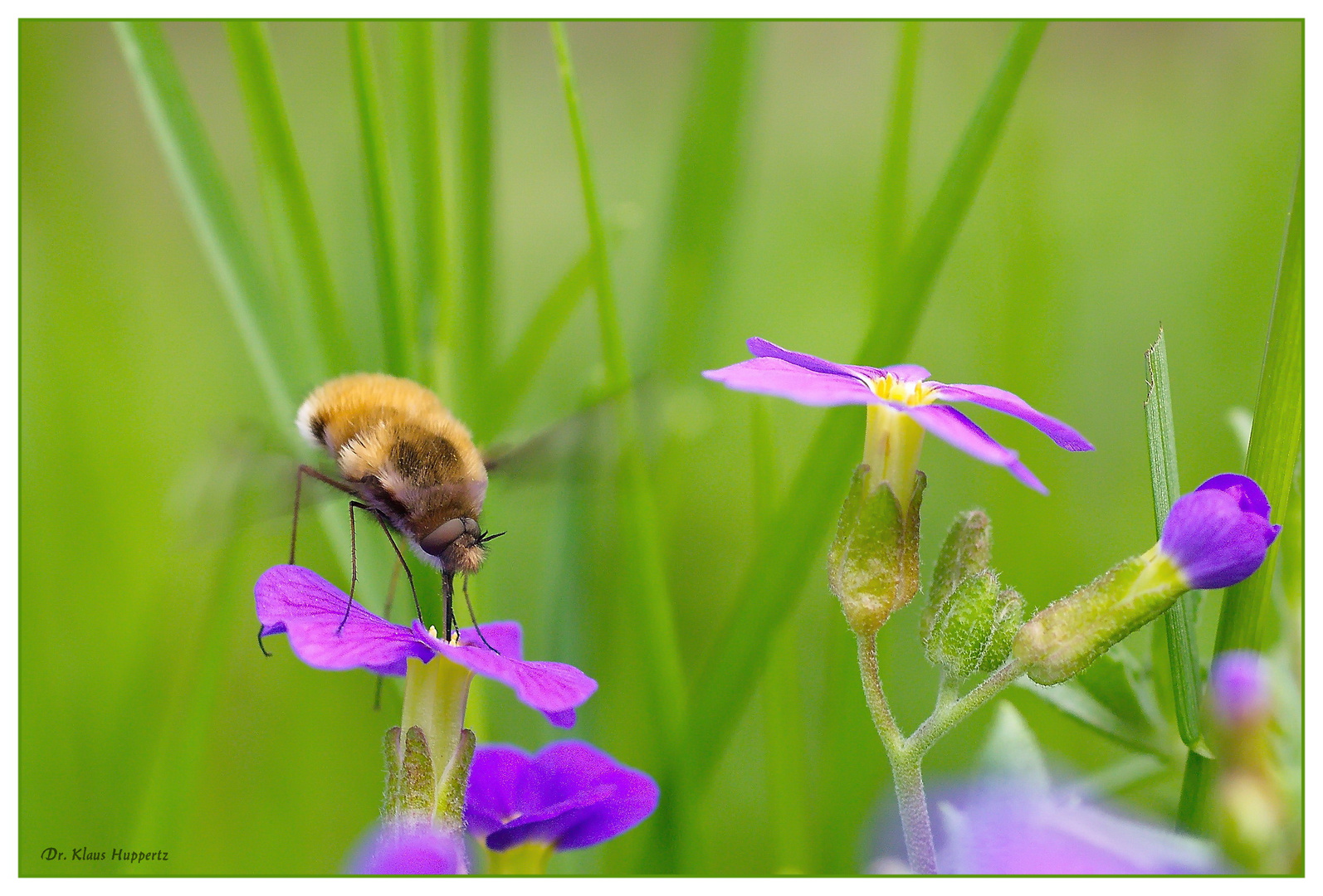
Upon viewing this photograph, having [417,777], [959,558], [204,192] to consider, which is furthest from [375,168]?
[959,558]

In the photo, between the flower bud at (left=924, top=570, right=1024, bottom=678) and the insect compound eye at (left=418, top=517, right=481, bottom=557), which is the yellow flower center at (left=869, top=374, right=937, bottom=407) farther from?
the insect compound eye at (left=418, top=517, right=481, bottom=557)

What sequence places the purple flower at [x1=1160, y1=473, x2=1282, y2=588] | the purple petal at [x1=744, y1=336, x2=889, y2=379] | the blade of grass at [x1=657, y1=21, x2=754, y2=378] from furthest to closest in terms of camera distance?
1. the blade of grass at [x1=657, y1=21, x2=754, y2=378]
2. the purple petal at [x1=744, y1=336, x2=889, y2=379]
3. the purple flower at [x1=1160, y1=473, x2=1282, y2=588]

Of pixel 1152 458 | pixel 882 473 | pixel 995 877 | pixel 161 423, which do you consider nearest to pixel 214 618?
pixel 882 473

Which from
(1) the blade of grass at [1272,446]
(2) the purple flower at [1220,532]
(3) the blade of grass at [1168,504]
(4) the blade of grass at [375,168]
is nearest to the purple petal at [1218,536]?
(2) the purple flower at [1220,532]

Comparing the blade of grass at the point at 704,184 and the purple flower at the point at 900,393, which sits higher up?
the blade of grass at the point at 704,184

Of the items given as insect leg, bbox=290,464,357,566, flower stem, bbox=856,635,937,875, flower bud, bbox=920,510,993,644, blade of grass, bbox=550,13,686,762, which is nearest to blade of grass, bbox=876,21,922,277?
blade of grass, bbox=550,13,686,762

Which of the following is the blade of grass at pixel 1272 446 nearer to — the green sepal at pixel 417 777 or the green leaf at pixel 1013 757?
the green leaf at pixel 1013 757
